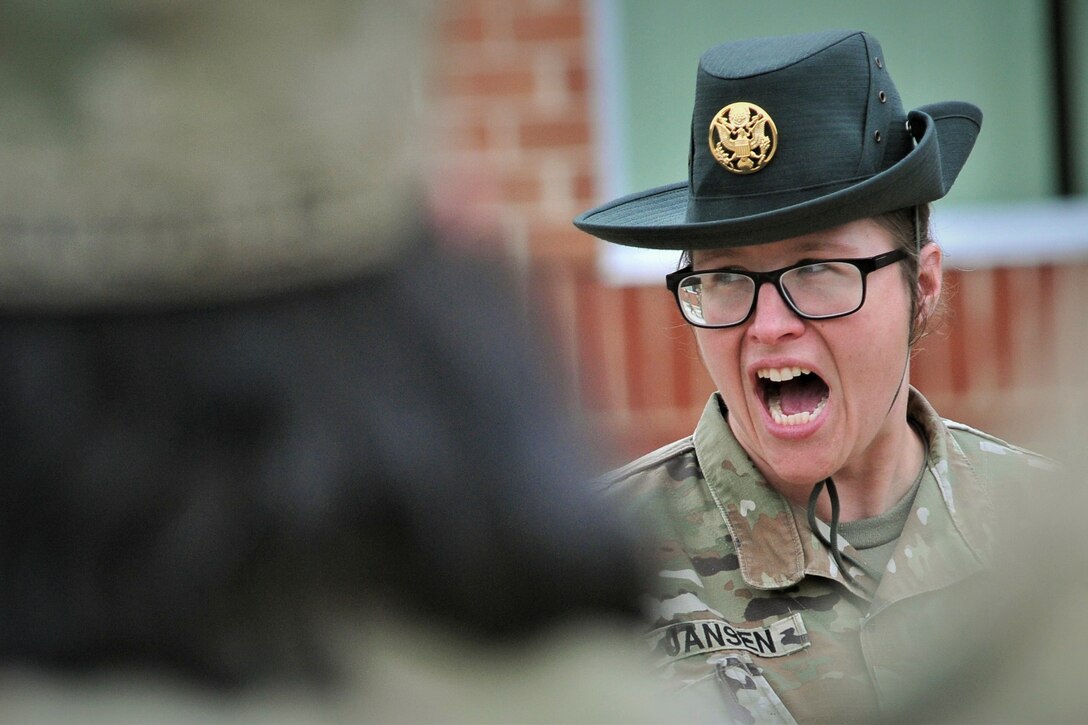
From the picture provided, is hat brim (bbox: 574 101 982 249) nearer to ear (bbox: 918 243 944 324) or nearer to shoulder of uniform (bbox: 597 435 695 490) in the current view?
ear (bbox: 918 243 944 324)

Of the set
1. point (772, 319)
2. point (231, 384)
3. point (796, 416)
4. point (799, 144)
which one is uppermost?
point (799, 144)

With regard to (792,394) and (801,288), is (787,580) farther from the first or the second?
(801,288)

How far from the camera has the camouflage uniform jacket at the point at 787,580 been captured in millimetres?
1730

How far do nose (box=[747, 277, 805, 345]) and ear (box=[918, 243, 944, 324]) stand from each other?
0.64 ft

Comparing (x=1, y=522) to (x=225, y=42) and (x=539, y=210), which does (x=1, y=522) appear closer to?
(x=225, y=42)

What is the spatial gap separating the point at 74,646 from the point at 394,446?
0.21 metres

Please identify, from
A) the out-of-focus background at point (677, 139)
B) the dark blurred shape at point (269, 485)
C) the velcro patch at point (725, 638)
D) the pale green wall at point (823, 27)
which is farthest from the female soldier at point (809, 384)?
the pale green wall at point (823, 27)

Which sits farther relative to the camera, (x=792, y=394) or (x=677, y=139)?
(x=677, y=139)

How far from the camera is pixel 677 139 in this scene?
179 inches

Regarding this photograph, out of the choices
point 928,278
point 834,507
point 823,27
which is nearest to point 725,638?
point 834,507

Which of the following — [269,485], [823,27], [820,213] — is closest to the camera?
[269,485]

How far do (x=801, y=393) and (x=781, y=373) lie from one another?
0.06 meters

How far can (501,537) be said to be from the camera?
0.80 m

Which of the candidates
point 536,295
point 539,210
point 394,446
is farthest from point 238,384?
point 539,210
